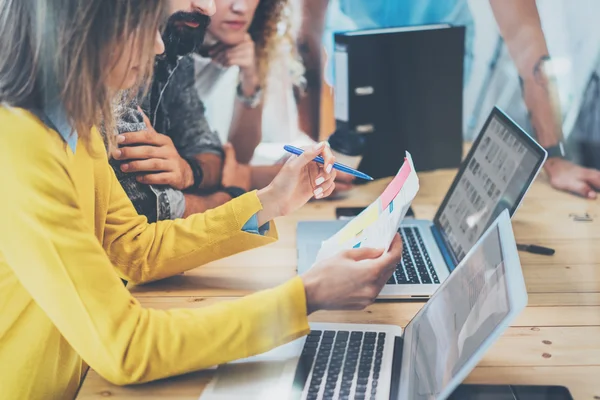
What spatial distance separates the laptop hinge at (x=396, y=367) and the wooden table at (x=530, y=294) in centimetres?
8

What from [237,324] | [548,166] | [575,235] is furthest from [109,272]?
[548,166]

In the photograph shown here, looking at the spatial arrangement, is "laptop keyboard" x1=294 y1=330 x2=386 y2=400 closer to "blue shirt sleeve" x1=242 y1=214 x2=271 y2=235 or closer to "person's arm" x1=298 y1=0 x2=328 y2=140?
"blue shirt sleeve" x1=242 y1=214 x2=271 y2=235

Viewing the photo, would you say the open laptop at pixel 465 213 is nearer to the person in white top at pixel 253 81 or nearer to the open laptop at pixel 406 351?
the open laptop at pixel 406 351

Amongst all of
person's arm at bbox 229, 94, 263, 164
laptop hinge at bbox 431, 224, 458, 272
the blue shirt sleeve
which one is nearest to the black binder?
person's arm at bbox 229, 94, 263, 164

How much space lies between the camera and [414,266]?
1420 millimetres

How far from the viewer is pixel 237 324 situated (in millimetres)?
1032

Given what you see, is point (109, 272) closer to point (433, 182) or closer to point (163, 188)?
point (163, 188)

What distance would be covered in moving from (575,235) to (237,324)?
0.87 meters

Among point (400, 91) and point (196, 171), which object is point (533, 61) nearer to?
point (400, 91)

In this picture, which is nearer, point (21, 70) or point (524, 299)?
point (524, 299)

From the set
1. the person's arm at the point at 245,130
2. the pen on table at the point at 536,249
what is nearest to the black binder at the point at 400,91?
the person's arm at the point at 245,130

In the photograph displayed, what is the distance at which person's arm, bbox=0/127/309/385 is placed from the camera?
0.93m

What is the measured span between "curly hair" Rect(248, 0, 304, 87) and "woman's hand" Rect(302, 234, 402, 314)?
39.4 inches

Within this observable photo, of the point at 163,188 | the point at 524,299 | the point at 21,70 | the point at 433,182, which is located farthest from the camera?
the point at 433,182
